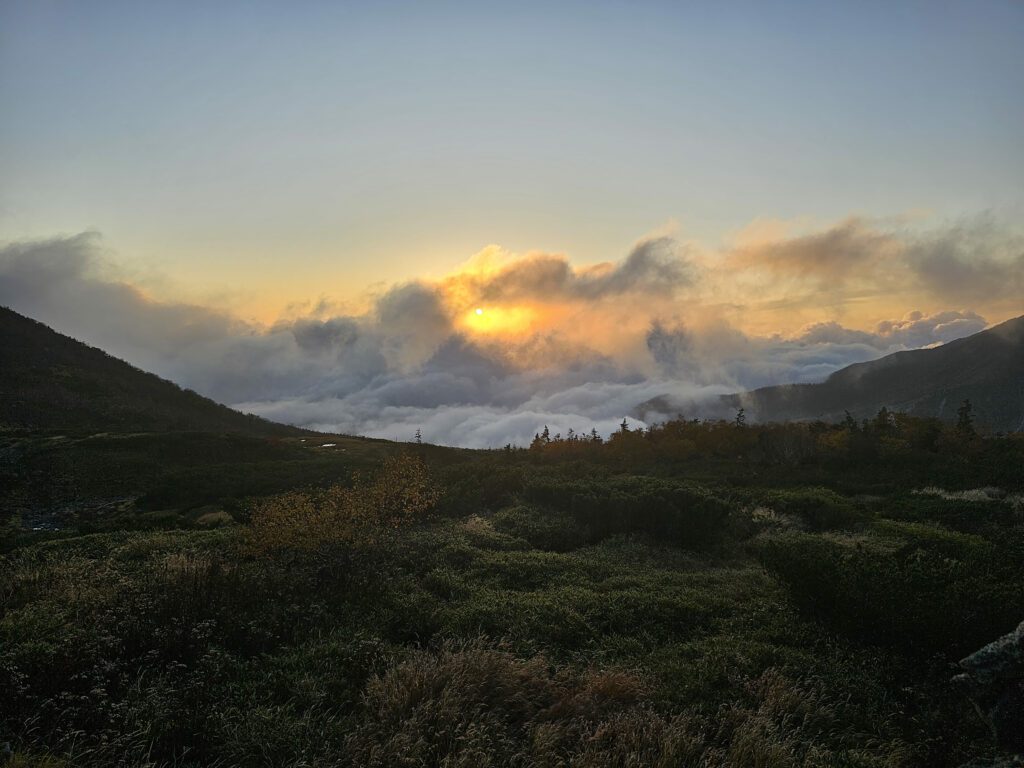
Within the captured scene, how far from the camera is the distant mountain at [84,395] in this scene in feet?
168

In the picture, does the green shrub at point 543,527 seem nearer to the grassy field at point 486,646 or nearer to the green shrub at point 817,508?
the grassy field at point 486,646

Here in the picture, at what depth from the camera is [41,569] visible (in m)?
12.8

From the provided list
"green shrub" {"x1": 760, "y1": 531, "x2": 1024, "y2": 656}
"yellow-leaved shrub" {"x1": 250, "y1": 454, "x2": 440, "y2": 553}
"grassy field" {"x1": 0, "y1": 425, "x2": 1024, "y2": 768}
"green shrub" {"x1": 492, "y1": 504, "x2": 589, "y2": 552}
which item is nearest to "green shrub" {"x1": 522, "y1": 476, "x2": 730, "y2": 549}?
"green shrub" {"x1": 492, "y1": 504, "x2": 589, "y2": 552}

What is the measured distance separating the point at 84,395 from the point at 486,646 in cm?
6581

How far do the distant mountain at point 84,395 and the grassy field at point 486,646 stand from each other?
131 ft

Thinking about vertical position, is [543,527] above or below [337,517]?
below

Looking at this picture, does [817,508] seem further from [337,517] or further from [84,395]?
[84,395]

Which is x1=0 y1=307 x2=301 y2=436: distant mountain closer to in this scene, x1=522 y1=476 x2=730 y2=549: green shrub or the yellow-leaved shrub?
the yellow-leaved shrub

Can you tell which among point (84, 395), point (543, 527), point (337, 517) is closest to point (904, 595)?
point (543, 527)

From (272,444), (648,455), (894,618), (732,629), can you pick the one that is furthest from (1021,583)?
(272,444)

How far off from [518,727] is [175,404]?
72.4 meters

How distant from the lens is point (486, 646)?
30.0 ft

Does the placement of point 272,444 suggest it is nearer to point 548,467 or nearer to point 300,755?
point 548,467

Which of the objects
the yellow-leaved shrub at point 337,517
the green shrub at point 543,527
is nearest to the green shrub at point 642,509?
the green shrub at point 543,527
